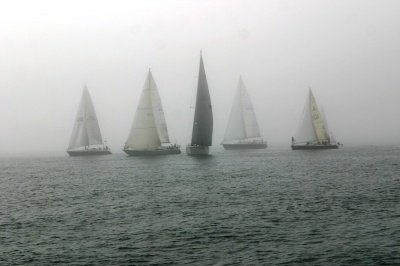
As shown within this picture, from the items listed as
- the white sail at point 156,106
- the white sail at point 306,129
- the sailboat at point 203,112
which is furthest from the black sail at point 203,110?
the white sail at point 306,129

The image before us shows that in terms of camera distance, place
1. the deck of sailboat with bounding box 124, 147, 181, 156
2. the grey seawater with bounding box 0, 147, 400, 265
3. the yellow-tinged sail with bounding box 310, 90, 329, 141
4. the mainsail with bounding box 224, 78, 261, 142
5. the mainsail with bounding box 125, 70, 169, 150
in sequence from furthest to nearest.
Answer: the mainsail with bounding box 224, 78, 261, 142
the yellow-tinged sail with bounding box 310, 90, 329, 141
the deck of sailboat with bounding box 124, 147, 181, 156
the mainsail with bounding box 125, 70, 169, 150
the grey seawater with bounding box 0, 147, 400, 265

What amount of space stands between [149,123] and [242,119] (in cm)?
4463

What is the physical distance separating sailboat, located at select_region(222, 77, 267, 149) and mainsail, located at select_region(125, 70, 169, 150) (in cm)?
3950

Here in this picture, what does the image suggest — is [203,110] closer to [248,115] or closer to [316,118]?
[316,118]

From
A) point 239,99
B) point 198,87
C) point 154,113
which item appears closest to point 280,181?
point 198,87

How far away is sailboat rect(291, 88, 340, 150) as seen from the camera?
4887 inches

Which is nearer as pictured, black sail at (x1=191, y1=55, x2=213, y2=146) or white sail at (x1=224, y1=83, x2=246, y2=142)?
black sail at (x1=191, y1=55, x2=213, y2=146)

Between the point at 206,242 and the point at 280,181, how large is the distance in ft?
113

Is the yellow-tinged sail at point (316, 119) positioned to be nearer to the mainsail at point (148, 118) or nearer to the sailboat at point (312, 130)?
the sailboat at point (312, 130)

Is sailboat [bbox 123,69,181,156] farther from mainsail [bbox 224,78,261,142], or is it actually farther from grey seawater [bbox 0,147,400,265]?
grey seawater [bbox 0,147,400,265]

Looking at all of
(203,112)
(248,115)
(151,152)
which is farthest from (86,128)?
(248,115)

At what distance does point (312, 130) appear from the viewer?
12669cm

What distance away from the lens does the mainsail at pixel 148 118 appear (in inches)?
4437

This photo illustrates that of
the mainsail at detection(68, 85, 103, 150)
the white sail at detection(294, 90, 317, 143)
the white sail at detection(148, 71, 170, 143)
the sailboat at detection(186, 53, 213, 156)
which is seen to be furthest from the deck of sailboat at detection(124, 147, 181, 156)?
the white sail at detection(294, 90, 317, 143)
